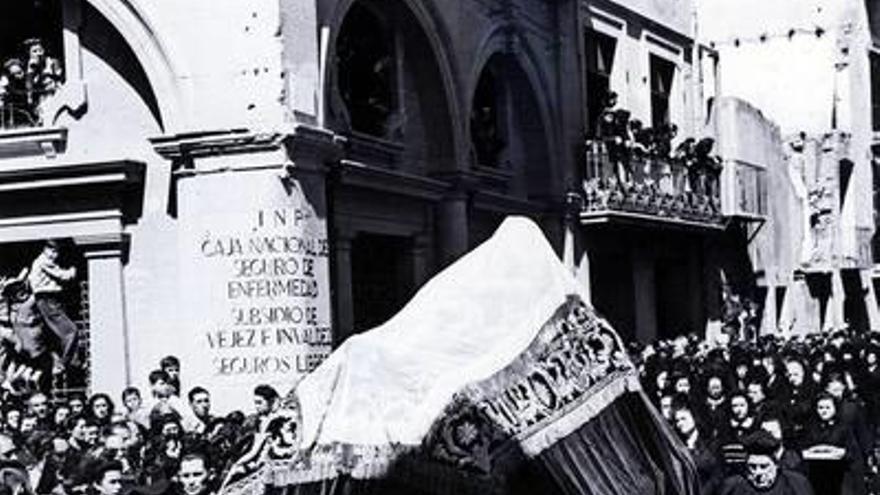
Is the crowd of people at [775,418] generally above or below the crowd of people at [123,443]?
below

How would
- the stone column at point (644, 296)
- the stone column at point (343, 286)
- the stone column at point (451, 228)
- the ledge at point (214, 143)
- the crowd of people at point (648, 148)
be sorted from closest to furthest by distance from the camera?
the ledge at point (214, 143) < the stone column at point (343, 286) < the stone column at point (451, 228) < the crowd of people at point (648, 148) < the stone column at point (644, 296)

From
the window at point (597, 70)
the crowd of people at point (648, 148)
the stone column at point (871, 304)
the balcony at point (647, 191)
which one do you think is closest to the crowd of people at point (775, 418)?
the balcony at point (647, 191)

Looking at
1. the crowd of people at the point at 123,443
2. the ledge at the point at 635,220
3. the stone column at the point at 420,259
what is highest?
the ledge at the point at 635,220

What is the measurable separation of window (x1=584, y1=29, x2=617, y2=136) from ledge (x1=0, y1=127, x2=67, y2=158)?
11.4m

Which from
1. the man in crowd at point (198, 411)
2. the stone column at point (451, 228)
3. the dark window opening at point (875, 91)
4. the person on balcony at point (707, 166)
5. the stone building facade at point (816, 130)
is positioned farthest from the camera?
the dark window opening at point (875, 91)

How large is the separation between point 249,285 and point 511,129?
967cm

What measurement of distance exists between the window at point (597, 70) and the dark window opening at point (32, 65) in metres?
11.2

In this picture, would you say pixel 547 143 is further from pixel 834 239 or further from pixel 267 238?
pixel 834 239

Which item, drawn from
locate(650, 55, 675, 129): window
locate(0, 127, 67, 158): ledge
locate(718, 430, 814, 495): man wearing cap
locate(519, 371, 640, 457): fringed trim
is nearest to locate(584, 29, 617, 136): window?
locate(650, 55, 675, 129): window

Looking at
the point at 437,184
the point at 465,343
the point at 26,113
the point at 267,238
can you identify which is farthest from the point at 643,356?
the point at 465,343

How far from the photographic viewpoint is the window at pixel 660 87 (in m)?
32.8

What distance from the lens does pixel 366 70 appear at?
21.1 meters

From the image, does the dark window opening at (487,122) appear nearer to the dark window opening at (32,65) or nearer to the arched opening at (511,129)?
the arched opening at (511,129)

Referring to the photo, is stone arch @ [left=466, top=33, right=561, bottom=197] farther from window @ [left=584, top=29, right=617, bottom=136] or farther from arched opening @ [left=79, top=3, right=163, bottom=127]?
arched opening @ [left=79, top=3, right=163, bottom=127]
